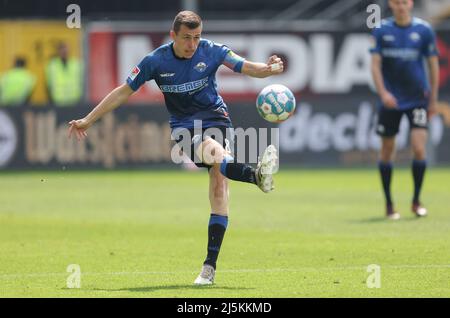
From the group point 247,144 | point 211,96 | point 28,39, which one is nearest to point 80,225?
point 211,96

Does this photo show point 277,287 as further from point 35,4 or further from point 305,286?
point 35,4

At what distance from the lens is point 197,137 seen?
9633 millimetres

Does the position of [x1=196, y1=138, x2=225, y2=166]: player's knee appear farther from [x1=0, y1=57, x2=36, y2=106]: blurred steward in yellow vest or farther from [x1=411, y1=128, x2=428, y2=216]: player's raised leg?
[x1=0, y1=57, x2=36, y2=106]: blurred steward in yellow vest

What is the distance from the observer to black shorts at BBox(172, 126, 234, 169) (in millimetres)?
9641

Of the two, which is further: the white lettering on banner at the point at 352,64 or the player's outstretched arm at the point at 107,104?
the white lettering on banner at the point at 352,64

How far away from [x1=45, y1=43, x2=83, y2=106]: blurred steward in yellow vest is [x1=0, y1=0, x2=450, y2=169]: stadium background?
1.28ft

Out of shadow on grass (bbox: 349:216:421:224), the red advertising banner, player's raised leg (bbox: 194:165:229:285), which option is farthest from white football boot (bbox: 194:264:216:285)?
the red advertising banner

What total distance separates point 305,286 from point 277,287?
22cm

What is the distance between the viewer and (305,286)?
357 inches

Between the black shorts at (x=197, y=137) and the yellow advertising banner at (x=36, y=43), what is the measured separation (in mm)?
16249

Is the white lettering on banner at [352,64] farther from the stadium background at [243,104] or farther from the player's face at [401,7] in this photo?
the player's face at [401,7]

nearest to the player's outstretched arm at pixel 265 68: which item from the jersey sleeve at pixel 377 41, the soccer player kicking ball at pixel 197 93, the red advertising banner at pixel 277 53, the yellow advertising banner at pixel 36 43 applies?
the soccer player kicking ball at pixel 197 93

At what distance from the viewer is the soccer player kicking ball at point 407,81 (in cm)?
1475

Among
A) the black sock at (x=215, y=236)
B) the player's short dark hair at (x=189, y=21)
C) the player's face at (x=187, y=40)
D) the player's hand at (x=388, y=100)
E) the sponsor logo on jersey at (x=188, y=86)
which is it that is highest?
the player's short dark hair at (x=189, y=21)
